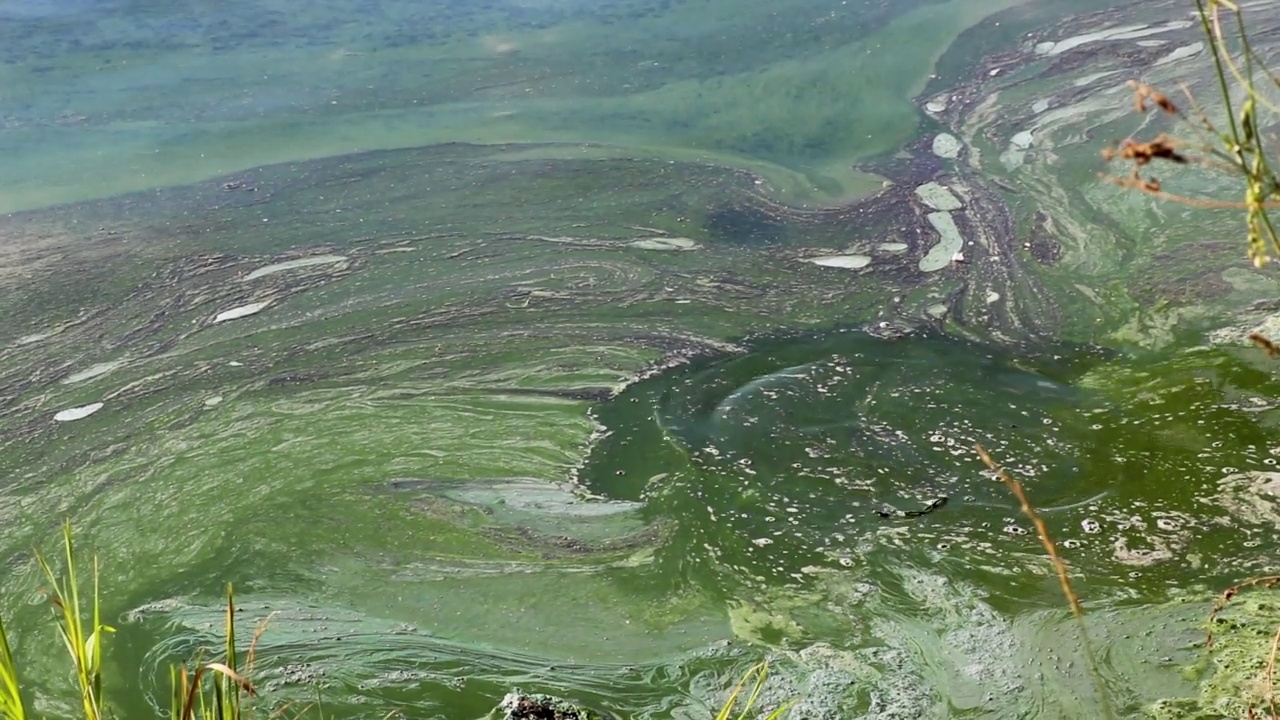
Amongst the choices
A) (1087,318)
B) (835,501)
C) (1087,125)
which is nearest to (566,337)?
(835,501)

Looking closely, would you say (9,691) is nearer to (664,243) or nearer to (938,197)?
(664,243)

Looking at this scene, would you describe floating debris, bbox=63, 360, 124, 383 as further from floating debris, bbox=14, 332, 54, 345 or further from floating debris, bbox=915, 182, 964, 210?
floating debris, bbox=915, 182, 964, 210

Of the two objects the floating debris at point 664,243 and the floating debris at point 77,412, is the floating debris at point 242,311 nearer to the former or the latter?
the floating debris at point 77,412

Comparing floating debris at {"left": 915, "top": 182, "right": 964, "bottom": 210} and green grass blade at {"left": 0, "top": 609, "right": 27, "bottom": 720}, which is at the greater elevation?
green grass blade at {"left": 0, "top": 609, "right": 27, "bottom": 720}

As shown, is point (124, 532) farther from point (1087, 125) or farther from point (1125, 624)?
point (1087, 125)

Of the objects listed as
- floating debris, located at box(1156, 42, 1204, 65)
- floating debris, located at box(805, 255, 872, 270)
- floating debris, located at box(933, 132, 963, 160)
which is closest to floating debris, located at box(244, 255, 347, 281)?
floating debris, located at box(805, 255, 872, 270)

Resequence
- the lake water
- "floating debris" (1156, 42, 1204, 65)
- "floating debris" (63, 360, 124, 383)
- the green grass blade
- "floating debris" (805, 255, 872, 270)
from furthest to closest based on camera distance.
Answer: "floating debris" (1156, 42, 1204, 65), "floating debris" (805, 255, 872, 270), "floating debris" (63, 360, 124, 383), the lake water, the green grass blade
